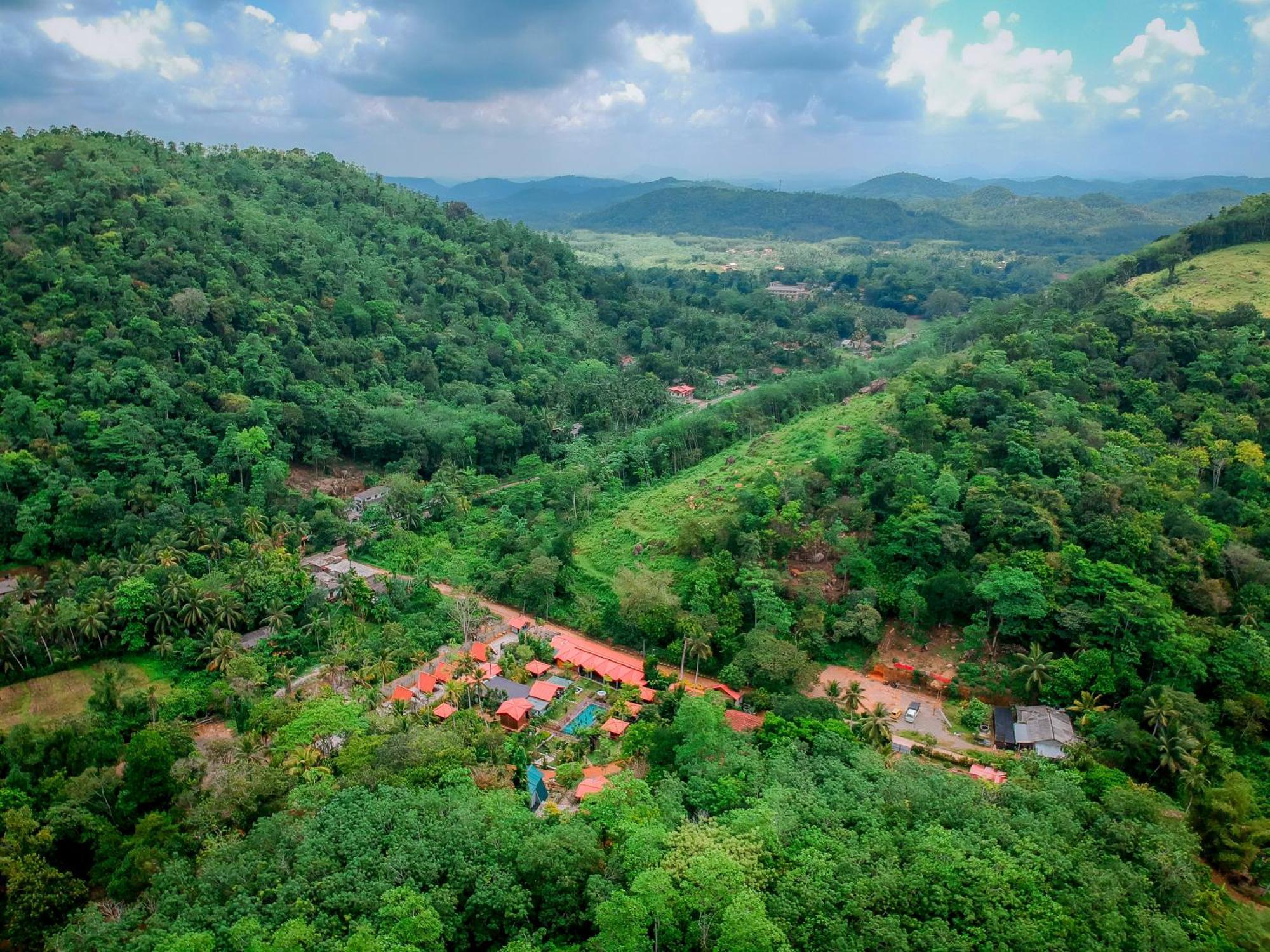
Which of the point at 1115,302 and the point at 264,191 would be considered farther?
the point at 264,191

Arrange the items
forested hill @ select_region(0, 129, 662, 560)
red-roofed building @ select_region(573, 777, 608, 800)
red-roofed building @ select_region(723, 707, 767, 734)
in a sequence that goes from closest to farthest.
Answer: red-roofed building @ select_region(573, 777, 608, 800) → red-roofed building @ select_region(723, 707, 767, 734) → forested hill @ select_region(0, 129, 662, 560)

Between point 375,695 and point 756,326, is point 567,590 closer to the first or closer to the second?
point 375,695

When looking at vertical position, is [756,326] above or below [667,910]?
above

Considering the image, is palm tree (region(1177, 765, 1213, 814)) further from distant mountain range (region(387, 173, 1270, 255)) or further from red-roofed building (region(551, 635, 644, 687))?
distant mountain range (region(387, 173, 1270, 255))

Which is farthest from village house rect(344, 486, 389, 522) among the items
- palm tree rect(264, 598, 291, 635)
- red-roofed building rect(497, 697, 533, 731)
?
red-roofed building rect(497, 697, 533, 731)

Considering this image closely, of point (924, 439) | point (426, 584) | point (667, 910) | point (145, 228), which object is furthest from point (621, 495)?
point (145, 228)

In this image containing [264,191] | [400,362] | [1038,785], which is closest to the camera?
[1038,785]

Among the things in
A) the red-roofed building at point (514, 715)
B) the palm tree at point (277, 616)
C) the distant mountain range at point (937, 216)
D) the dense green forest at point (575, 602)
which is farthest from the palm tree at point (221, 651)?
the distant mountain range at point (937, 216)

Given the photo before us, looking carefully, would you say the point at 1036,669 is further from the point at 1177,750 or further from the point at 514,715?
the point at 514,715
